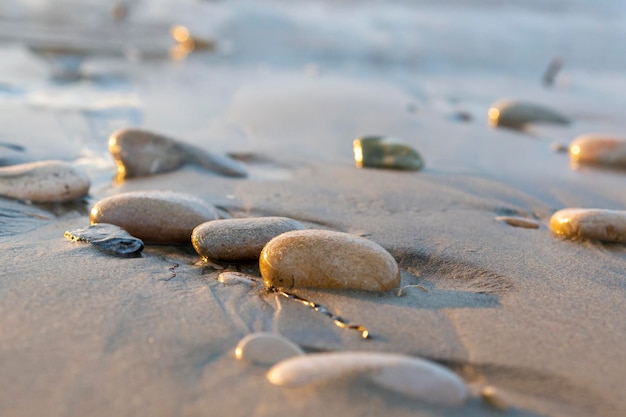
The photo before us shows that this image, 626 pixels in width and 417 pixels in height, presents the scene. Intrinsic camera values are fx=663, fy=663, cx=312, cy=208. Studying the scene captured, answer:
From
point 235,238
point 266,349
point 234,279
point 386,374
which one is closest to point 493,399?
point 386,374

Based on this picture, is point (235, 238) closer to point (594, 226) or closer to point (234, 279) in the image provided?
point (234, 279)

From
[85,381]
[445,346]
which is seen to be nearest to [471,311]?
[445,346]

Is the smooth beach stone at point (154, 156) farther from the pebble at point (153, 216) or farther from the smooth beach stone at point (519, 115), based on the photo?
the smooth beach stone at point (519, 115)

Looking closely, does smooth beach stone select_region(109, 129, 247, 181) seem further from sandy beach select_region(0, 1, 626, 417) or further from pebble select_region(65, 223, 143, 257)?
pebble select_region(65, 223, 143, 257)

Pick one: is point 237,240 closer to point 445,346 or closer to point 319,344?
point 319,344

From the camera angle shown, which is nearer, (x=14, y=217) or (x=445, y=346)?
(x=445, y=346)

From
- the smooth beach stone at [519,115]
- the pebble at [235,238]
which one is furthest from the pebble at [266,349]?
the smooth beach stone at [519,115]
